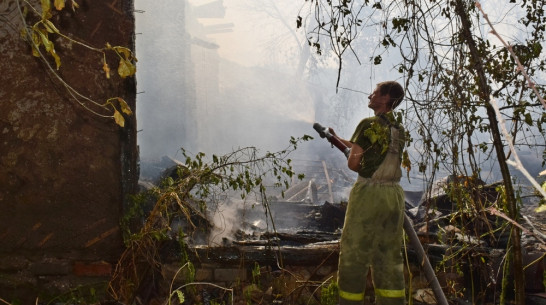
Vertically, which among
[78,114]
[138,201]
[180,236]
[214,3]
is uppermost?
[214,3]

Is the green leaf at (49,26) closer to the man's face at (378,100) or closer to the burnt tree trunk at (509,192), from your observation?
the burnt tree trunk at (509,192)

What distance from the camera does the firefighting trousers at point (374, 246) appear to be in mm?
3340

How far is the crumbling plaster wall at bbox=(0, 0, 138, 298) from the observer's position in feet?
10.4

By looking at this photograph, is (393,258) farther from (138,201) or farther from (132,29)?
(132,29)

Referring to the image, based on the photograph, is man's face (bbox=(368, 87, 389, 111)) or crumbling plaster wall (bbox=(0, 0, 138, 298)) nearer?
crumbling plaster wall (bbox=(0, 0, 138, 298))

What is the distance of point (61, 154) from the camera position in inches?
129

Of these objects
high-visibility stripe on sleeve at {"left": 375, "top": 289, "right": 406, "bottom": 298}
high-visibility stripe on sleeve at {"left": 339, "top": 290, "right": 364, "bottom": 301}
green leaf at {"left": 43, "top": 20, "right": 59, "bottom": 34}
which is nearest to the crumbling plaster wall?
high-visibility stripe on sleeve at {"left": 339, "top": 290, "right": 364, "bottom": 301}

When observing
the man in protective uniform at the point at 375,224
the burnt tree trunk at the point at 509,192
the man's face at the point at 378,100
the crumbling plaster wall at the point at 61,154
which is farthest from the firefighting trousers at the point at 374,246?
the crumbling plaster wall at the point at 61,154

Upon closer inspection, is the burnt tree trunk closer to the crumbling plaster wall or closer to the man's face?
the man's face

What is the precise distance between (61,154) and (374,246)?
8.56 feet

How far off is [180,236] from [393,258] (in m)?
1.81

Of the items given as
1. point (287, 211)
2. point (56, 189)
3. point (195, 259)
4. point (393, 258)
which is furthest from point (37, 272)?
point (287, 211)

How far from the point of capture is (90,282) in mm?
3389

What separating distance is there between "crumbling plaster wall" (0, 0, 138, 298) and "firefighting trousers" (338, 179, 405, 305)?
1892 millimetres
